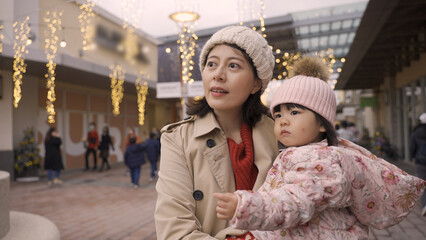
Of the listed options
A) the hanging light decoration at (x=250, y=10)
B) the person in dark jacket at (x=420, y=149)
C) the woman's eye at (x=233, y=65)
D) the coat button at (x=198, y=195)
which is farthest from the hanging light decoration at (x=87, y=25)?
the person in dark jacket at (x=420, y=149)

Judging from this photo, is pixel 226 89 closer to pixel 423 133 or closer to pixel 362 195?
pixel 362 195

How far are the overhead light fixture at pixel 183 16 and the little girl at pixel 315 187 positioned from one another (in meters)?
3.75

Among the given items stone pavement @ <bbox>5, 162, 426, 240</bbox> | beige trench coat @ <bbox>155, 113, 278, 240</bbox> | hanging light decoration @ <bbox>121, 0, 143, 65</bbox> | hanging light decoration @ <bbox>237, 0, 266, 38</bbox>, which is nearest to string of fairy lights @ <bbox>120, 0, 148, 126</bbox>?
hanging light decoration @ <bbox>121, 0, 143, 65</bbox>

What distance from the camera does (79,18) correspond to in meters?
4.52

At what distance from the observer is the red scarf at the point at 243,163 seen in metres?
1.32

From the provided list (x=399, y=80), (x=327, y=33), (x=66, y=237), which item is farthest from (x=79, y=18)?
(x=399, y=80)

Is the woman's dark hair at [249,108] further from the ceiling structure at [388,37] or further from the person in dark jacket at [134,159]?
the person in dark jacket at [134,159]

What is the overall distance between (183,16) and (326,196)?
14.0 ft

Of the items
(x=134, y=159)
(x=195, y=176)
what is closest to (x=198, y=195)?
(x=195, y=176)

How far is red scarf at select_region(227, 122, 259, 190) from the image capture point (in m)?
1.32

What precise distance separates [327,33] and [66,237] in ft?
31.0

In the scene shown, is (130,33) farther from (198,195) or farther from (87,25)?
(198,195)

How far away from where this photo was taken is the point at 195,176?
1286 mm

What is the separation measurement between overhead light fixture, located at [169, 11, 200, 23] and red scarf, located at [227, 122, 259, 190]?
372 cm
